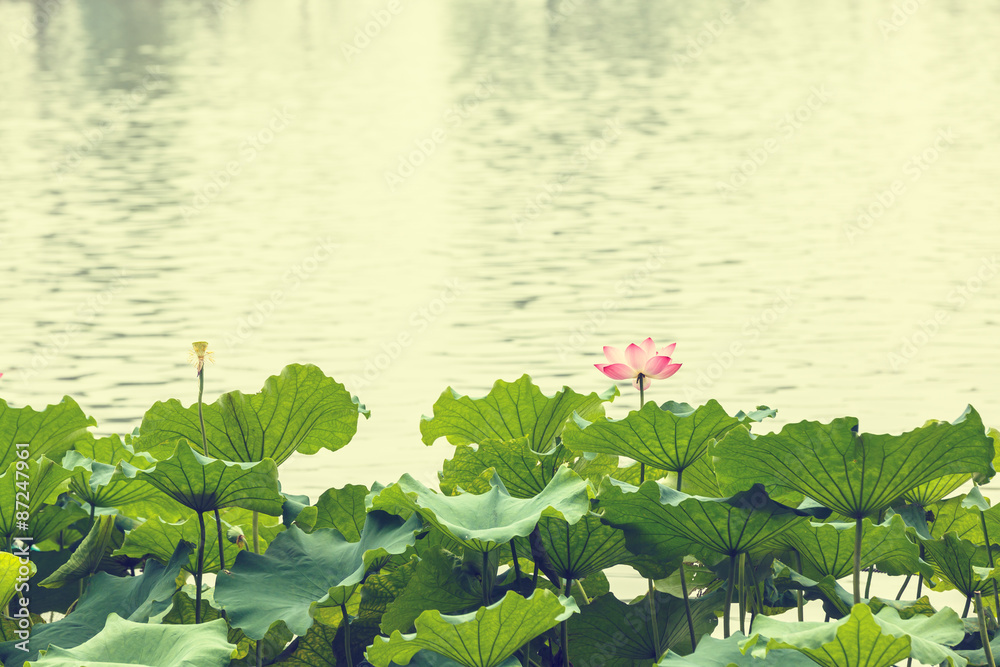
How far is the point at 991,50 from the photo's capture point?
20875mm

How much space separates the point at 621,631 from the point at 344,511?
467mm

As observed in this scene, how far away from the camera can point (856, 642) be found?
4.27 feet

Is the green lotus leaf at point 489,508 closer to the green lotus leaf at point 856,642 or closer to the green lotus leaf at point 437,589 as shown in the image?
the green lotus leaf at point 437,589

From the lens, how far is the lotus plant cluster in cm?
144

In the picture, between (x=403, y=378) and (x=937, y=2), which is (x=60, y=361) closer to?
(x=403, y=378)
